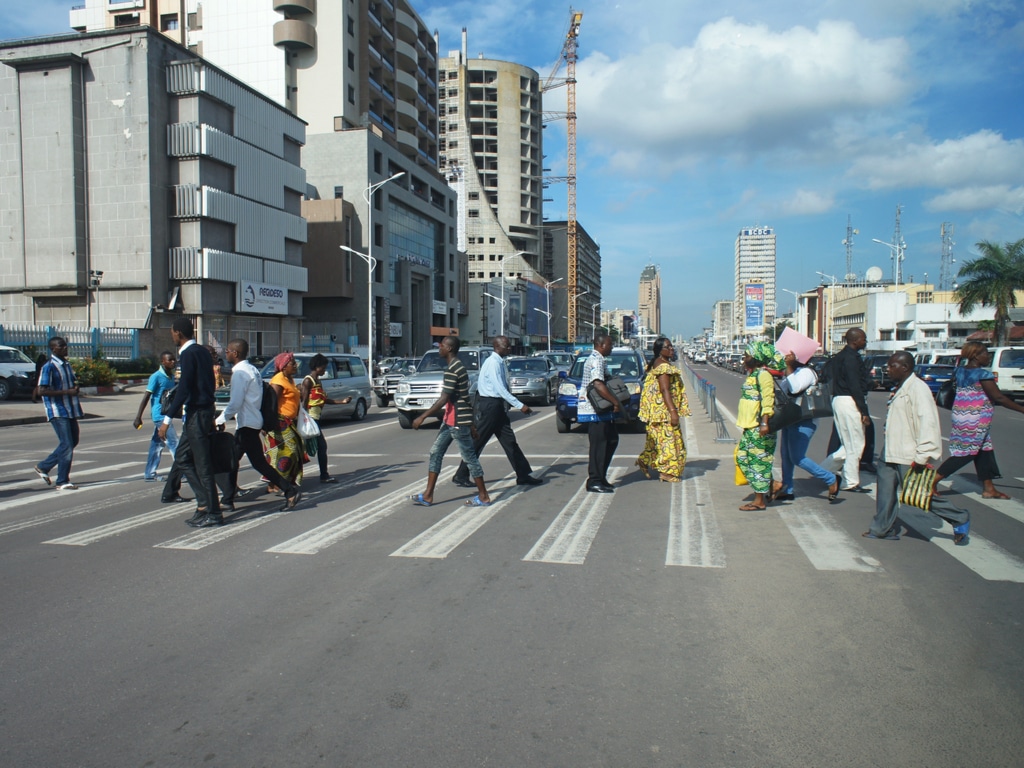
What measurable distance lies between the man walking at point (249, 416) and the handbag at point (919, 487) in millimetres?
5940

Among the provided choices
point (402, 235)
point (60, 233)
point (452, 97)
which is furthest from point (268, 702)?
point (452, 97)

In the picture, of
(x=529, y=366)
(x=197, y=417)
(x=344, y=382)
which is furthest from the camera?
(x=529, y=366)

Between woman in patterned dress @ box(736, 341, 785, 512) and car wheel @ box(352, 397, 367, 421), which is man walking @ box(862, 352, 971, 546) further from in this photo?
car wheel @ box(352, 397, 367, 421)

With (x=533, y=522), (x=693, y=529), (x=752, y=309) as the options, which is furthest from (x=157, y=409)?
(x=752, y=309)

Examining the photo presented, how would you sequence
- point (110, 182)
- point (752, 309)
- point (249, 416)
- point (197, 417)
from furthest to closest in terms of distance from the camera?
point (752, 309)
point (110, 182)
point (249, 416)
point (197, 417)

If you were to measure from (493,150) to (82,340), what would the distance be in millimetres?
97614

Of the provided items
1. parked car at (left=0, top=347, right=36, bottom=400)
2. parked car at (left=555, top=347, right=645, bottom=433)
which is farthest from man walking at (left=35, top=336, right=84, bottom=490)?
parked car at (left=0, top=347, right=36, bottom=400)

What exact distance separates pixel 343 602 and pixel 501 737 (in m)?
2.06

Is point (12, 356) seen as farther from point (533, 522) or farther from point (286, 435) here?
point (533, 522)

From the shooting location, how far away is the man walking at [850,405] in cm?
892

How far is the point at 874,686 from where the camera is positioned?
151 inches

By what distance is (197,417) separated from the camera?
7.46m

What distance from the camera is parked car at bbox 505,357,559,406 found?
23.7 metres

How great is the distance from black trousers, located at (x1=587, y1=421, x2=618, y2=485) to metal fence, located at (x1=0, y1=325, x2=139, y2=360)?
26.1 meters
